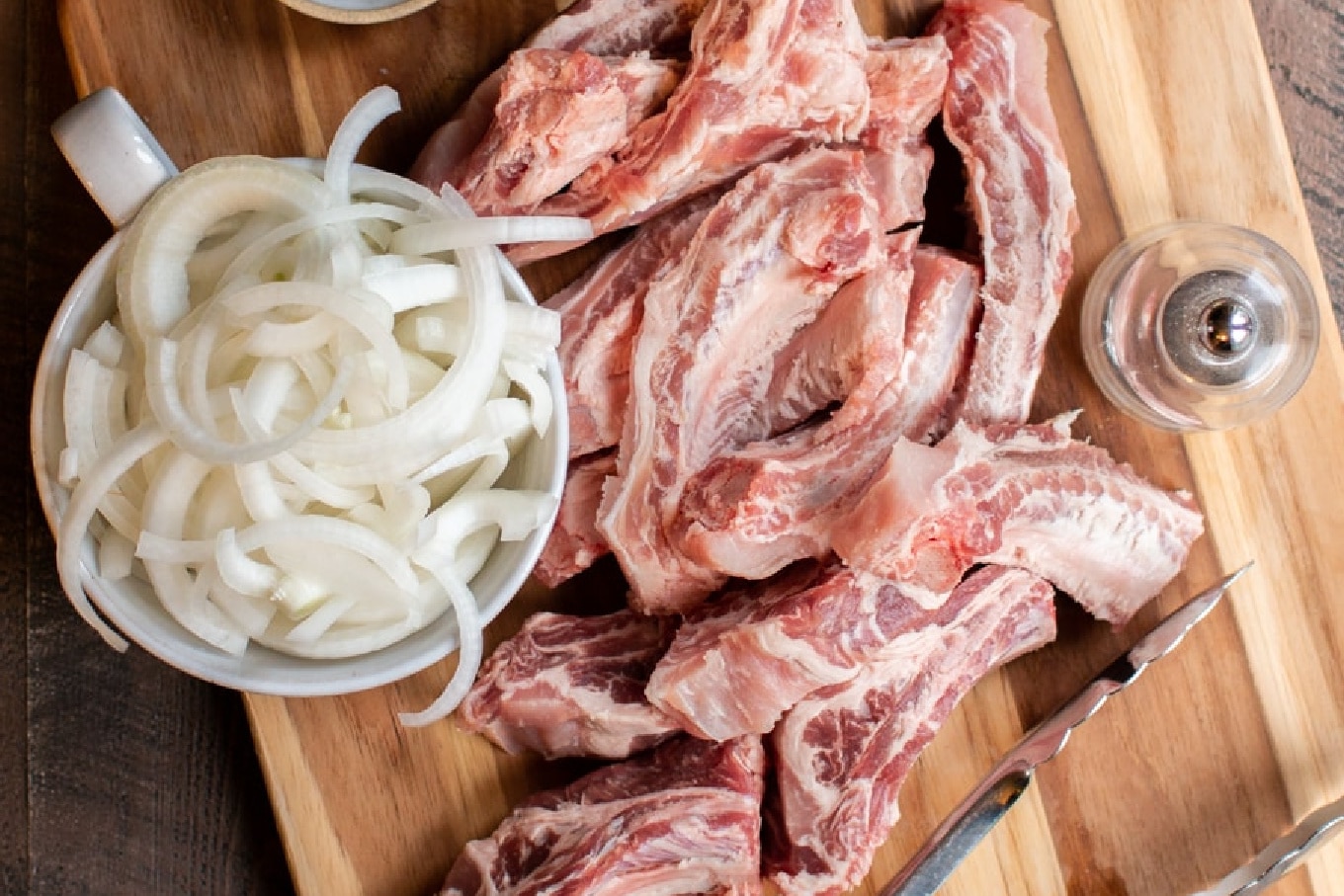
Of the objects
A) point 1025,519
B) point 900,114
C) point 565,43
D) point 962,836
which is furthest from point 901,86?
point 962,836

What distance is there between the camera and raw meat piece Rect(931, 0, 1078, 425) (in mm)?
2693

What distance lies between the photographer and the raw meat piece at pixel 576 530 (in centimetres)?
271

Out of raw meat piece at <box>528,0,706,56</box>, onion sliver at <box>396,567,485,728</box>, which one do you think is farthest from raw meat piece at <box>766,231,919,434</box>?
onion sliver at <box>396,567,485,728</box>

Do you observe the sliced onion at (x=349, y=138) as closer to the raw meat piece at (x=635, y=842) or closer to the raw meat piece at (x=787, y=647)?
the raw meat piece at (x=787, y=647)

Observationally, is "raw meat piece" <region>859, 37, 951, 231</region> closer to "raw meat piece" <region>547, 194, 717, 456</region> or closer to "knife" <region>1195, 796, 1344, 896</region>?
"raw meat piece" <region>547, 194, 717, 456</region>

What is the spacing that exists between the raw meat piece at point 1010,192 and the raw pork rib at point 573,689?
2.76 feet

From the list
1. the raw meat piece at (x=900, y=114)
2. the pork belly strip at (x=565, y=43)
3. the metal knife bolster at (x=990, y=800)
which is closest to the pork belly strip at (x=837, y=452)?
the raw meat piece at (x=900, y=114)

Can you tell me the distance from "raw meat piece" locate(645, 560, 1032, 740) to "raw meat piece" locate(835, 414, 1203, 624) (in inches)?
2.8

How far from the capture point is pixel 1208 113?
2.84 meters

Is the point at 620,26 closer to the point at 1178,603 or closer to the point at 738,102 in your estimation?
the point at 738,102

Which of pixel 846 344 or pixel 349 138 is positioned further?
pixel 846 344

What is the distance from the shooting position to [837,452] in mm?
2594

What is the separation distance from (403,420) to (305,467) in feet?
0.60

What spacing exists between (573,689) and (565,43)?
1277mm
